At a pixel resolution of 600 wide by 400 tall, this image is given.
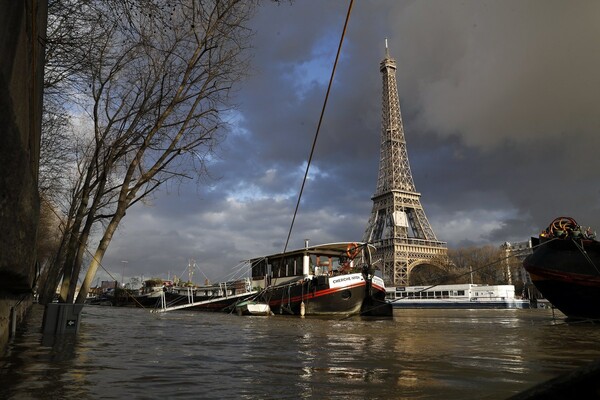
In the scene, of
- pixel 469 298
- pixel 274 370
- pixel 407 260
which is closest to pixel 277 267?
pixel 274 370

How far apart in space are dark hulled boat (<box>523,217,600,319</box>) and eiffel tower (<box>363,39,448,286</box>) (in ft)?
167

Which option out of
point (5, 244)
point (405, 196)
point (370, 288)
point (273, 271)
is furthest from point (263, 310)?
point (405, 196)

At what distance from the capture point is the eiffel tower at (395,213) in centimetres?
7562

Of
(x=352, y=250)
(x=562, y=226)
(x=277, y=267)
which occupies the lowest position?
(x=277, y=267)

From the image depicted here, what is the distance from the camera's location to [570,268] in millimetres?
17062

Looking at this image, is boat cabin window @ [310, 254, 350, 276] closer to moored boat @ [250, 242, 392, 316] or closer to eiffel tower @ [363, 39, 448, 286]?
moored boat @ [250, 242, 392, 316]

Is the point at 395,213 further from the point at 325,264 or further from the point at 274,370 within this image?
the point at 274,370

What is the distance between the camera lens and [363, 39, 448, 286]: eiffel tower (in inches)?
2977

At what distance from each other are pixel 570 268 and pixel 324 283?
40.8 ft

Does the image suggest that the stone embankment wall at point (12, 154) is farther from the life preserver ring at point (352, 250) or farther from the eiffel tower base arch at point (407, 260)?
the eiffel tower base arch at point (407, 260)

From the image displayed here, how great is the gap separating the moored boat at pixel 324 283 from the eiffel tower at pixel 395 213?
4007cm

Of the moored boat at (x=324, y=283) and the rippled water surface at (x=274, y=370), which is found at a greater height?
the moored boat at (x=324, y=283)

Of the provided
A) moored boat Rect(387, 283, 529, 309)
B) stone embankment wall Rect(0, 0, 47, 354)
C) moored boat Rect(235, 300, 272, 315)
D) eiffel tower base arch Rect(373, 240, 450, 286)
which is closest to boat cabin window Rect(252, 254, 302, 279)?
moored boat Rect(235, 300, 272, 315)

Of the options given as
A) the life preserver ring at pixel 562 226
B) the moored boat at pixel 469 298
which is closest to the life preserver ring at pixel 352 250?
the life preserver ring at pixel 562 226
